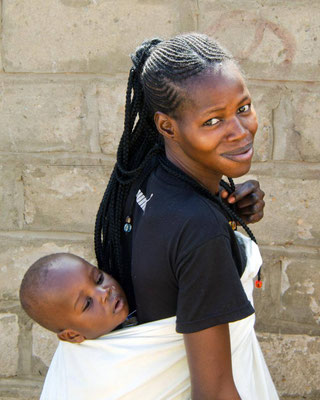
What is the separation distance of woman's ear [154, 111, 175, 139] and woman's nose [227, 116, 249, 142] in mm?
144

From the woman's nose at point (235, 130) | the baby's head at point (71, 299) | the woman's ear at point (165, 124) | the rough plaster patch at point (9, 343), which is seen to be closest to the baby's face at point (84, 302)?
the baby's head at point (71, 299)

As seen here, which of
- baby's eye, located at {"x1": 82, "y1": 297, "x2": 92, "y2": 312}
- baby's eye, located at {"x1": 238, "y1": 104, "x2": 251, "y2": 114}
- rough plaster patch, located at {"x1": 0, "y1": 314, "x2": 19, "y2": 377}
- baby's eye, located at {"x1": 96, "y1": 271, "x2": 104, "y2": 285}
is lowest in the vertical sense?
rough plaster patch, located at {"x1": 0, "y1": 314, "x2": 19, "y2": 377}

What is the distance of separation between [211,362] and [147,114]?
712 millimetres

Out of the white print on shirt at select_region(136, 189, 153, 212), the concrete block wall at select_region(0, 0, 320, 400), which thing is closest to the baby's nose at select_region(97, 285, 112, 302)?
the white print on shirt at select_region(136, 189, 153, 212)

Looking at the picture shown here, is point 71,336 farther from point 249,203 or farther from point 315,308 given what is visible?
point 315,308

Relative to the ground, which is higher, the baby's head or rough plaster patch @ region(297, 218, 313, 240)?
the baby's head

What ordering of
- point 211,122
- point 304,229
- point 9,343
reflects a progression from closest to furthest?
point 211,122, point 304,229, point 9,343

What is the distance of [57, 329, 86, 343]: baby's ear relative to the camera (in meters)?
1.50

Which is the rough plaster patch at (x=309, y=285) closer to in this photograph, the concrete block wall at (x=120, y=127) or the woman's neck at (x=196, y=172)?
the concrete block wall at (x=120, y=127)

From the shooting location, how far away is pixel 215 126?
4.32 feet

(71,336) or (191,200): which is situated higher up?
(191,200)

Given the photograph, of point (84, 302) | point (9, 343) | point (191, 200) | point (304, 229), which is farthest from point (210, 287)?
point (9, 343)

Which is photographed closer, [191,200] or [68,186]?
[191,200]

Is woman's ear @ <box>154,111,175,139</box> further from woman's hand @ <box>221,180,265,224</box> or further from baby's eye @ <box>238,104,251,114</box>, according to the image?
woman's hand @ <box>221,180,265,224</box>
